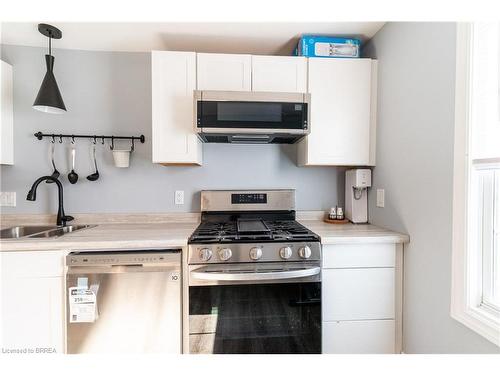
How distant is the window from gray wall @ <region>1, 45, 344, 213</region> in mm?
1030

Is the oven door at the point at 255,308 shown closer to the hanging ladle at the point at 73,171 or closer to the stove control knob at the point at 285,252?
the stove control knob at the point at 285,252

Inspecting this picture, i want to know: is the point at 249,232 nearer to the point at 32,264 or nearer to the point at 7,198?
the point at 32,264

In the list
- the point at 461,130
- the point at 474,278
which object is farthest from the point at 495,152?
the point at 474,278

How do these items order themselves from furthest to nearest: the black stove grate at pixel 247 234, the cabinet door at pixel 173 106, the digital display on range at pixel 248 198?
1. the digital display on range at pixel 248 198
2. the cabinet door at pixel 173 106
3. the black stove grate at pixel 247 234

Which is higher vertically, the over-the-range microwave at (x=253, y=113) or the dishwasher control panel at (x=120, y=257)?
the over-the-range microwave at (x=253, y=113)

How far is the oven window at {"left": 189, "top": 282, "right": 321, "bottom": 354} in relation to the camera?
1282 mm

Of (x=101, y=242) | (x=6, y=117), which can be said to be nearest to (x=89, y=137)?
(x=6, y=117)

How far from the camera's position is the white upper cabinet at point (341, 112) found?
64.9 inches

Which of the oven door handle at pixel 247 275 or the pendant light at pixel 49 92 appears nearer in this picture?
the oven door handle at pixel 247 275

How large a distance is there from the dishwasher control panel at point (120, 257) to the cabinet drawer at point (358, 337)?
1012mm

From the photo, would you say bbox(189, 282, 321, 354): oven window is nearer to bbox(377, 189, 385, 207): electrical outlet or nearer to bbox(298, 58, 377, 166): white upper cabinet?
bbox(377, 189, 385, 207): electrical outlet

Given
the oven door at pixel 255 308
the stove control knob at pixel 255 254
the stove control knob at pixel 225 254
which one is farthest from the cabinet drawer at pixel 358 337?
the stove control knob at pixel 225 254

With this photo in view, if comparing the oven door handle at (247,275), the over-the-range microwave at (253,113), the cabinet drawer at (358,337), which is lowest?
the cabinet drawer at (358,337)

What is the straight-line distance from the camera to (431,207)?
121 centimetres
